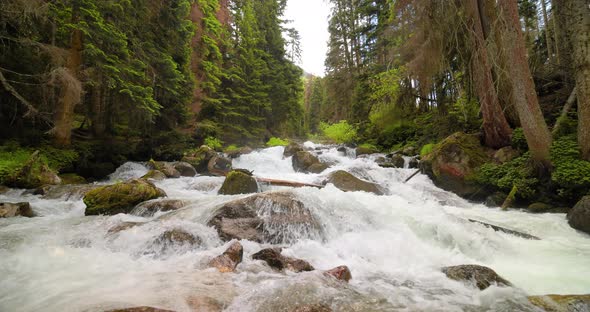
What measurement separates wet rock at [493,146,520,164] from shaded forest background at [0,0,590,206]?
28 centimetres

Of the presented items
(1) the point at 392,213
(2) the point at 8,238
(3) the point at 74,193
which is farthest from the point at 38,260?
(1) the point at 392,213

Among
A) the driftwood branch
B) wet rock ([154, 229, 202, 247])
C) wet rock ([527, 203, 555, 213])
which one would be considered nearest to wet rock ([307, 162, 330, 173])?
wet rock ([527, 203, 555, 213])

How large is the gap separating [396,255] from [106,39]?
1204cm

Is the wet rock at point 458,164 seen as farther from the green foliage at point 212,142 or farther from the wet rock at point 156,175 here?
the green foliage at point 212,142

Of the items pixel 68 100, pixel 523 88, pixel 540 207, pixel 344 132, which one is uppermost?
pixel 68 100

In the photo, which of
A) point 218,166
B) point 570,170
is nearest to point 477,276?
point 570,170

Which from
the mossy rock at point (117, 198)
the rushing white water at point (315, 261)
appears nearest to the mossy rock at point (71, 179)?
the rushing white water at point (315, 261)

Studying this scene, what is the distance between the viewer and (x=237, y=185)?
8.76 meters

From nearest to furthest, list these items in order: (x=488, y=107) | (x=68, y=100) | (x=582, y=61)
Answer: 1. (x=582, y=61)
2. (x=488, y=107)
3. (x=68, y=100)

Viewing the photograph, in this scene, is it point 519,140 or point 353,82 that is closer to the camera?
point 519,140

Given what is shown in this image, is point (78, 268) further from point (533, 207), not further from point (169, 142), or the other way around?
point (169, 142)

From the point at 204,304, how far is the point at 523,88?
8877 millimetres

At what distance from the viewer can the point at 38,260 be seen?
13.8 ft

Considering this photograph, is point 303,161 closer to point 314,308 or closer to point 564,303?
point 314,308
